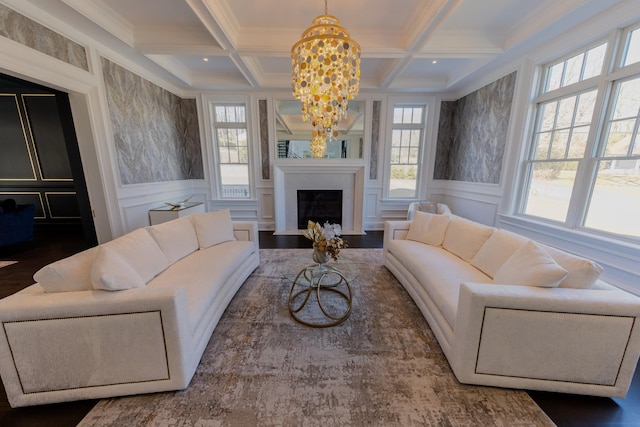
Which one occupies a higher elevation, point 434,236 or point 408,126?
point 408,126

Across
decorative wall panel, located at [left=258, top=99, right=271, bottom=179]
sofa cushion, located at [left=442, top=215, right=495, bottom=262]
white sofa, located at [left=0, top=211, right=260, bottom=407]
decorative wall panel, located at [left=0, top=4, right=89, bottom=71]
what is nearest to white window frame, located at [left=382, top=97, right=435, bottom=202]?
sofa cushion, located at [left=442, top=215, right=495, bottom=262]

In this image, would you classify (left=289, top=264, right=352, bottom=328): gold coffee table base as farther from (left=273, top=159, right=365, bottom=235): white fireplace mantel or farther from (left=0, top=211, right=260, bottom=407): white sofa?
(left=273, top=159, right=365, bottom=235): white fireplace mantel

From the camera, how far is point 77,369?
1359mm

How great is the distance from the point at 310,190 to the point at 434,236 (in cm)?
282

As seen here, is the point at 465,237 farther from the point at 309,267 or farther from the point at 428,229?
the point at 309,267

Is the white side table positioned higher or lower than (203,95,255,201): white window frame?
lower

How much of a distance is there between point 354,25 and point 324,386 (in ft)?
12.1

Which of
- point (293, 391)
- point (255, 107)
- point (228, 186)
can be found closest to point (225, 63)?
point (255, 107)

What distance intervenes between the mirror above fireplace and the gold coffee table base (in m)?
3.07

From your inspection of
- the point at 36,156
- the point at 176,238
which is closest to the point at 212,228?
the point at 176,238

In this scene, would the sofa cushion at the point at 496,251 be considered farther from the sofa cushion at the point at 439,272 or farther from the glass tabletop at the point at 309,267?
the glass tabletop at the point at 309,267

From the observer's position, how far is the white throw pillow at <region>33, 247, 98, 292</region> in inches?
53.1

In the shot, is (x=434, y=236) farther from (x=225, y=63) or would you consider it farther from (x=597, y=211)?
(x=225, y=63)

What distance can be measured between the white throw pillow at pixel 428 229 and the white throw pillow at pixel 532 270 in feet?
3.60
